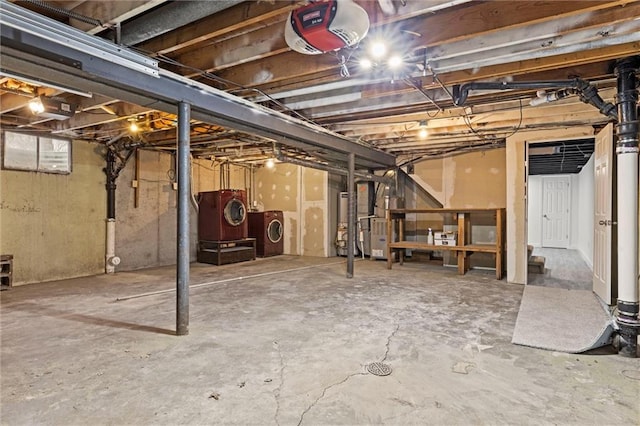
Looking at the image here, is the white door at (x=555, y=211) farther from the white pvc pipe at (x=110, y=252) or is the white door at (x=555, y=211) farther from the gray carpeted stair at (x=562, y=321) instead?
the white pvc pipe at (x=110, y=252)

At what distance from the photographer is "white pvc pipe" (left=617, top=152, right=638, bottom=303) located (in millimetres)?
2457

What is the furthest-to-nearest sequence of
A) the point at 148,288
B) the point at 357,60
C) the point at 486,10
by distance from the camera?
the point at 148,288 → the point at 357,60 → the point at 486,10

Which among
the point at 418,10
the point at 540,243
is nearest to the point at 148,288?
the point at 418,10

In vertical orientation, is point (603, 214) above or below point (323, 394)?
above

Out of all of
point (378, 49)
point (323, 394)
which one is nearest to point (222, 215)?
point (378, 49)

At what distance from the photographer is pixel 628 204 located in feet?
8.11

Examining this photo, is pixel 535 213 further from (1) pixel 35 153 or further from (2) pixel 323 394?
(1) pixel 35 153

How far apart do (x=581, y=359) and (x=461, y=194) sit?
13.5 feet

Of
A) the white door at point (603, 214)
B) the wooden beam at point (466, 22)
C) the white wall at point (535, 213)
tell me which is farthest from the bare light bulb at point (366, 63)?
the white wall at point (535, 213)

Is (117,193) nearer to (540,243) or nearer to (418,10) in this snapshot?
(418,10)

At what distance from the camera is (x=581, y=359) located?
2.35 metres

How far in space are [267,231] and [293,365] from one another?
5464mm

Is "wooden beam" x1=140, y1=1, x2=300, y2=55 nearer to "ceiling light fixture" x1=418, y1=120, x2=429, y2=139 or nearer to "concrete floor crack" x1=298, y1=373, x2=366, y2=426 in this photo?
"concrete floor crack" x1=298, y1=373, x2=366, y2=426

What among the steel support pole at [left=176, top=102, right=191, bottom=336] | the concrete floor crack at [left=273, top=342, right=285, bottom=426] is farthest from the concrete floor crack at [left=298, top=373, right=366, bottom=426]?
the steel support pole at [left=176, top=102, right=191, bottom=336]
